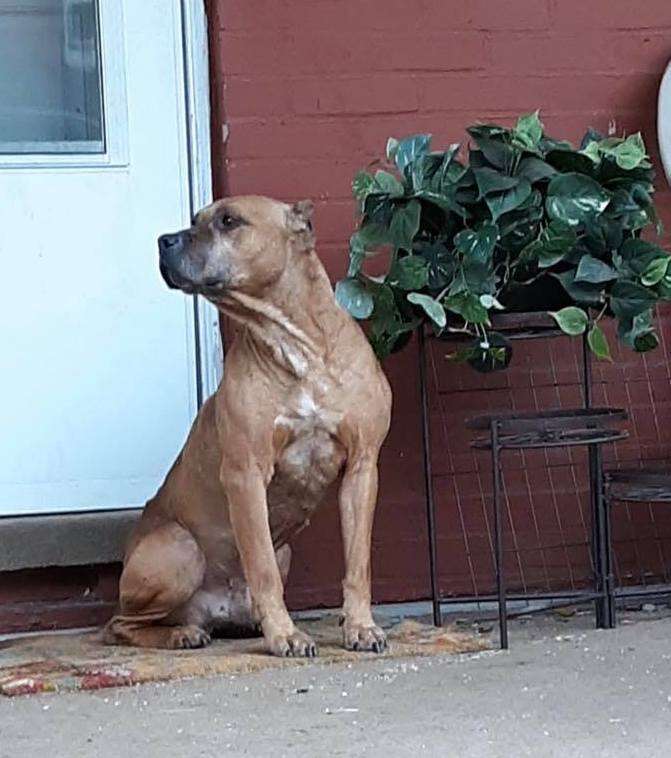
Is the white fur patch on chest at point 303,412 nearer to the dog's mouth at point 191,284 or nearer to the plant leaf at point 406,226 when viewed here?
the dog's mouth at point 191,284

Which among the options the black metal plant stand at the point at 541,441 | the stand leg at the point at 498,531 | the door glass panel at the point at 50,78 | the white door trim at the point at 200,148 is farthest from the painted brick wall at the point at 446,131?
the stand leg at the point at 498,531

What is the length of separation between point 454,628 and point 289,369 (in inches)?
41.3

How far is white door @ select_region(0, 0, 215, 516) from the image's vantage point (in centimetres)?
552

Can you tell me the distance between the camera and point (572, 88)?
583 centimetres

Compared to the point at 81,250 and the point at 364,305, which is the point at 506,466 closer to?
the point at 364,305

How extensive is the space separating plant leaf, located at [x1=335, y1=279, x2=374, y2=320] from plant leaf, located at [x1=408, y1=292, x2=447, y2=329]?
13cm

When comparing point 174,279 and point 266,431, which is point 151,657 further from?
point 174,279

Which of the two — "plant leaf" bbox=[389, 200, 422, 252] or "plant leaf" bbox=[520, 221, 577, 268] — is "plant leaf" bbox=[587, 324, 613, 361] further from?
"plant leaf" bbox=[389, 200, 422, 252]

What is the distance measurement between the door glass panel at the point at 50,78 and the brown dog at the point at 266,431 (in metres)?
0.88

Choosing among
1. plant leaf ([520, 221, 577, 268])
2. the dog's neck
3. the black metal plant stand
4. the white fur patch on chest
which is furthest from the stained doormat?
plant leaf ([520, 221, 577, 268])

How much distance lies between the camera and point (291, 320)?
195 inches

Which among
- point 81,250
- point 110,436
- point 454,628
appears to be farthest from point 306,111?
point 454,628

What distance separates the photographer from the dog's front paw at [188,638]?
5090 millimetres

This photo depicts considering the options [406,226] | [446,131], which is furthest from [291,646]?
[446,131]
